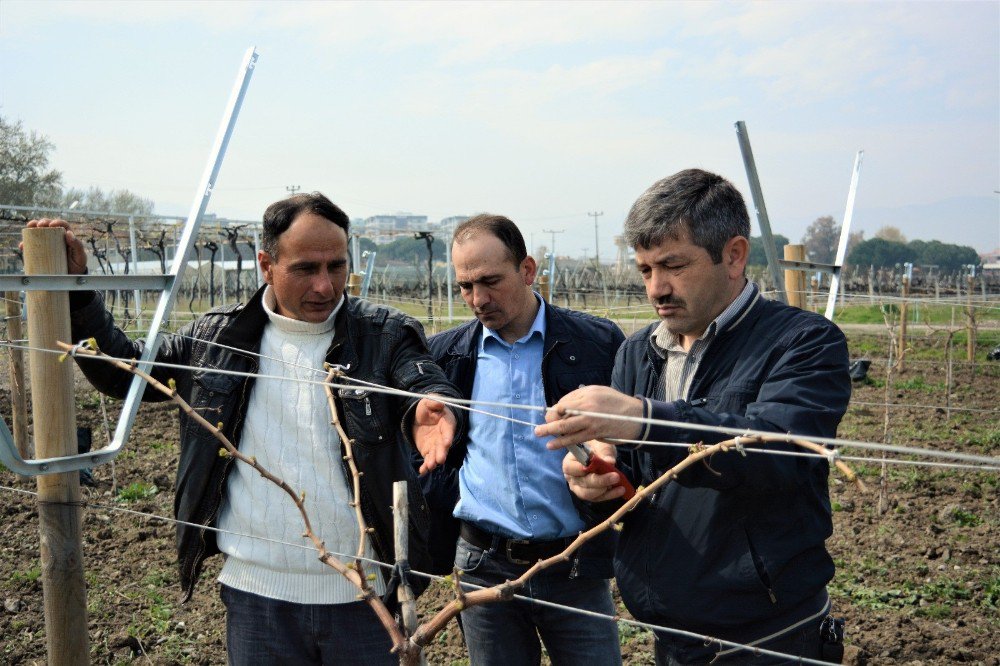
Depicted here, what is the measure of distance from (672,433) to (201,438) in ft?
3.80

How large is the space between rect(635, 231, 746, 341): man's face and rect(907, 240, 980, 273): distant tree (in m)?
68.6

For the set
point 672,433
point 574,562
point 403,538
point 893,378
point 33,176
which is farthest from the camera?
point 33,176

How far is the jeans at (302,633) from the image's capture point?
2.05 meters

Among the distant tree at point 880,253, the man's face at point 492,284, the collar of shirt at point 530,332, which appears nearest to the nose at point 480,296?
the man's face at point 492,284

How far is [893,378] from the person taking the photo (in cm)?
1182

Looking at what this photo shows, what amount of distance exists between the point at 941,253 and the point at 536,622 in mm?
72052

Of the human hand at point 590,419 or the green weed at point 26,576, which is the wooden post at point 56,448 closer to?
the human hand at point 590,419

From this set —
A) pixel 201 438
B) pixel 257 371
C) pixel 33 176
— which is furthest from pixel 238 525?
pixel 33 176

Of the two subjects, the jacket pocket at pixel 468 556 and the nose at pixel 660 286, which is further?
the jacket pocket at pixel 468 556

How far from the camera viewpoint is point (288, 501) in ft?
6.72

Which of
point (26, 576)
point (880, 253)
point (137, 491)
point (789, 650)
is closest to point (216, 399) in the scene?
point (789, 650)

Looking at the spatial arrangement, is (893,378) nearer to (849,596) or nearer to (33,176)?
(849,596)

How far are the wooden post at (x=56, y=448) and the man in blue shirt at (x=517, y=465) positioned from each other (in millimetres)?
1001

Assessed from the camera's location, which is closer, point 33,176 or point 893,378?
point 893,378
